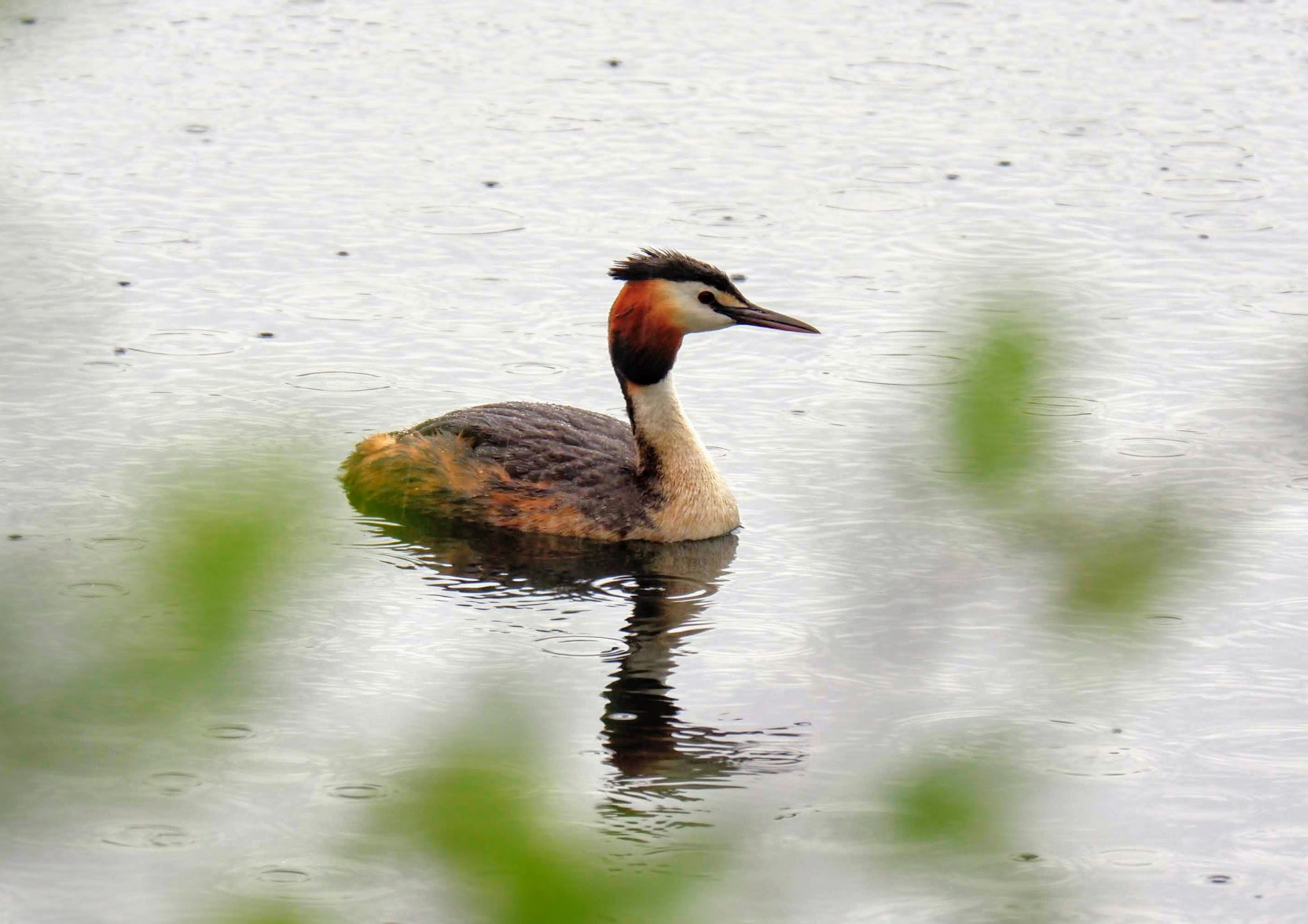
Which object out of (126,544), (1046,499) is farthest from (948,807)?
(126,544)

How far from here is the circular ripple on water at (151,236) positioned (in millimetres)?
14758

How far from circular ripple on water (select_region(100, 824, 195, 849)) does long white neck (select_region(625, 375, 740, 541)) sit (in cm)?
421

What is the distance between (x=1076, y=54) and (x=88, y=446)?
11.5m

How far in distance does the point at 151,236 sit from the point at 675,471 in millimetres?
5714

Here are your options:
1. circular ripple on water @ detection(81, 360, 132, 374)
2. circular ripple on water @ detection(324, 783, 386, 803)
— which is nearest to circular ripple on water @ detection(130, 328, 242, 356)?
circular ripple on water @ detection(81, 360, 132, 374)

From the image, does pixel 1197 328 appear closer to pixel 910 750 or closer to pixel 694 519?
pixel 694 519

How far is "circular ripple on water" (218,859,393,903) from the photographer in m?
3.92

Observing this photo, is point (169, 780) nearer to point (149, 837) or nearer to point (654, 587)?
point (149, 837)

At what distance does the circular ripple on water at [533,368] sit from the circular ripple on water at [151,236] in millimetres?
3204

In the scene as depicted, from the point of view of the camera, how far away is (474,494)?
10.9 m

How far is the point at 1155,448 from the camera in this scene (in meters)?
11.3

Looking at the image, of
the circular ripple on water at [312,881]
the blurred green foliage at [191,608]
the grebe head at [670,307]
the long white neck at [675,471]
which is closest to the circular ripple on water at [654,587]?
the long white neck at [675,471]

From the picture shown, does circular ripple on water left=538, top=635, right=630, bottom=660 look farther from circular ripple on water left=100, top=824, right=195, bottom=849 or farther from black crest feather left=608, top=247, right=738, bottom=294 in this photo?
circular ripple on water left=100, top=824, right=195, bottom=849

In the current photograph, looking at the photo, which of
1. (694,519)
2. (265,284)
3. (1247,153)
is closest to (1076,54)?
(1247,153)
